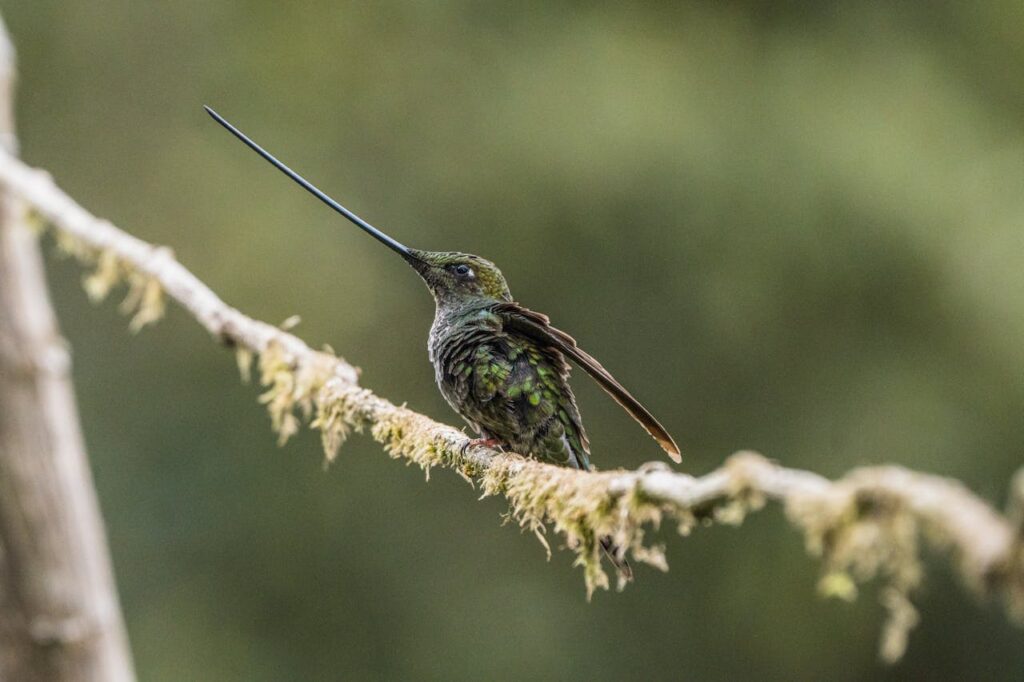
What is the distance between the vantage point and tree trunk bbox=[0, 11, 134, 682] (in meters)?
2.44

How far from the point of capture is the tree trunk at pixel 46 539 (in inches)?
96.2

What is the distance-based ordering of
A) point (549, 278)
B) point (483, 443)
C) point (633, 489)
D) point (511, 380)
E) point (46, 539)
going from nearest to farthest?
point (633, 489), point (46, 539), point (483, 443), point (511, 380), point (549, 278)

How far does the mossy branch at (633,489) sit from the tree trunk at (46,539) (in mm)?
369

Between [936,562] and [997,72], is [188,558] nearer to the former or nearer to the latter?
[936,562]

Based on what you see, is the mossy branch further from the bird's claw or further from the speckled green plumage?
the speckled green plumage

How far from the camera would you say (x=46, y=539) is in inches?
97.5

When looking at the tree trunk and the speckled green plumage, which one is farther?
the speckled green plumage

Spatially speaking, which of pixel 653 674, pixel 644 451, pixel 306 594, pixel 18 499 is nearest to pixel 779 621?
pixel 653 674

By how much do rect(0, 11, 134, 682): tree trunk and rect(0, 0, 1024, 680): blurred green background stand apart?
20.2 feet

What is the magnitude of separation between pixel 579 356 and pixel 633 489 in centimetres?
106

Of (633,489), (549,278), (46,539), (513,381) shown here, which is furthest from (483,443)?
(549,278)

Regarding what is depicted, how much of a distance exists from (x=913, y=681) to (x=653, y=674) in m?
2.13

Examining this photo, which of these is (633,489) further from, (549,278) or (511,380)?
(549,278)

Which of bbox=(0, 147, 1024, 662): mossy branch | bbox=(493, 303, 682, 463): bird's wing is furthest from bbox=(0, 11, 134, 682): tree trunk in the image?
bbox=(493, 303, 682, 463): bird's wing
